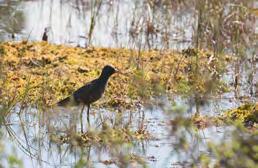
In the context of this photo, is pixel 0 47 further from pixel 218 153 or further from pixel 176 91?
pixel 218 153

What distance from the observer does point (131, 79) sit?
31.1 ft

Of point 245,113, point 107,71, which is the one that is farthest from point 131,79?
point 245,113

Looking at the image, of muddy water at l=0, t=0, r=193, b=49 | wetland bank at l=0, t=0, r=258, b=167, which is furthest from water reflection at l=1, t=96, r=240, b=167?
muddy water at l=0, t=0, r=193, b=49

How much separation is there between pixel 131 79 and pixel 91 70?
0.74 m

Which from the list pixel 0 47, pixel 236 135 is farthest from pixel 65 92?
pixel 236 135

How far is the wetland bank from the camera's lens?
6.97 metres

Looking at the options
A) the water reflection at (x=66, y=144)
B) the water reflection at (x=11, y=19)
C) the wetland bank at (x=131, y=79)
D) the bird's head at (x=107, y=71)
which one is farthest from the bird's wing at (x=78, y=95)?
the water reflection at (x=11, y=19)

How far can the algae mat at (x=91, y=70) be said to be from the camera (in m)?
9.00

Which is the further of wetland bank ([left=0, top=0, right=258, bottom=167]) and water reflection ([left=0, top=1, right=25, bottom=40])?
water reflection ([left=0, top=1, right=25, bottom=40])

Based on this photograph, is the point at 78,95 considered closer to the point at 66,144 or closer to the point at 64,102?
the point at 64,102

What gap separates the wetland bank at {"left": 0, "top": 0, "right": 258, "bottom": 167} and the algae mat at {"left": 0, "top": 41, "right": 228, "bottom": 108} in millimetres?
13

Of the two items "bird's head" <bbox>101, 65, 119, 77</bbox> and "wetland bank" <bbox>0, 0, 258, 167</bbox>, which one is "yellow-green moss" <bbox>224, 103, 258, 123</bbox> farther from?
"bird's head" <bbox>101, 65, 119, 77</bbox>

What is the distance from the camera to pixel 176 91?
9.53m

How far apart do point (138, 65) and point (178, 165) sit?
3278 millimetres
